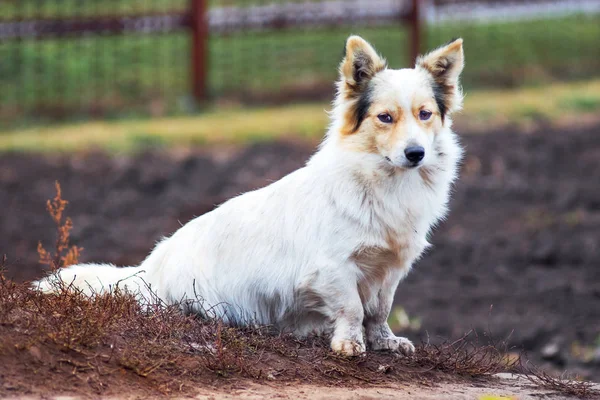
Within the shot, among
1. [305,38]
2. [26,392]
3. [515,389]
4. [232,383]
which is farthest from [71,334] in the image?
[305,38]

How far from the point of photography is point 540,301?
8.52 m

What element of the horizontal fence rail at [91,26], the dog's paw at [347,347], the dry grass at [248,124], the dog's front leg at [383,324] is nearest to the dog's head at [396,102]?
the dog's front leg at [383,324]

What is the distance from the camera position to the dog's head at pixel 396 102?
199 inches

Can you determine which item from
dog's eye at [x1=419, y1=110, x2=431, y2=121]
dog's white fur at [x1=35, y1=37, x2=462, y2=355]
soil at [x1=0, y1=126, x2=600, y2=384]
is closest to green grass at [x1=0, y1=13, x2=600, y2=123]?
soil at [x1=0, y1=126, x2=600, y2=384]

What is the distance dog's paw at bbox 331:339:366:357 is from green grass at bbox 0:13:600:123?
10247 millimetres

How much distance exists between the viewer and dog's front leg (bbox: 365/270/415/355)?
5328 mm

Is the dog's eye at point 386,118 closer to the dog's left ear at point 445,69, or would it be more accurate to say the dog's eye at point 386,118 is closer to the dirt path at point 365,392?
the dog's left ear at point 445,69

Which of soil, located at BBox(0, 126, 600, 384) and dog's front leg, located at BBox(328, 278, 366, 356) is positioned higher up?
dog's front leg, located at BBox(328, 278, 366, 356)

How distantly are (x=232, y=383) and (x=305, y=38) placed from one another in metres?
12.8

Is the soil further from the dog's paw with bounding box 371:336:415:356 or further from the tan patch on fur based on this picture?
the tan patch on fur

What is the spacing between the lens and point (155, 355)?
4.65m

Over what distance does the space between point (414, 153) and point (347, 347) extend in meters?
1.06

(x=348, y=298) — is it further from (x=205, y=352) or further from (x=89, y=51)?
(x=89, y=51)

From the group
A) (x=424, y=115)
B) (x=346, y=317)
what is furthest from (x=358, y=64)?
(x=346, y=317)
